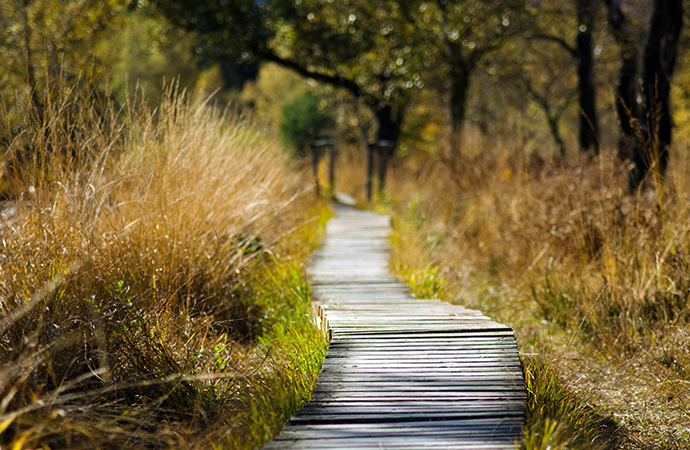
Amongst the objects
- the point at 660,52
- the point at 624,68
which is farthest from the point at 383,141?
the point at 660,52

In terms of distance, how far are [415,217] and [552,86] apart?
37.5 feet

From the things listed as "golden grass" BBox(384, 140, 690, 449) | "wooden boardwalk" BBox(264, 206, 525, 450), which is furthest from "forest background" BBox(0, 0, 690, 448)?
"wooden boardwalk" BBox(264, 206, 525, 450)

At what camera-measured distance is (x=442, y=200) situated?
7918 millimetres

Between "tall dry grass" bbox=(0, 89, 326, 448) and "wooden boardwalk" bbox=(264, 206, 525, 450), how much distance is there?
0.62ft

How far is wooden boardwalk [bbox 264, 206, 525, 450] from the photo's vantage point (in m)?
2.04

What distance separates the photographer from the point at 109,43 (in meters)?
11.7

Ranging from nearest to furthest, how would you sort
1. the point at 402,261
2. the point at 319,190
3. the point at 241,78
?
the point at 402,261 < the point at 319,190 < the point at 241,78

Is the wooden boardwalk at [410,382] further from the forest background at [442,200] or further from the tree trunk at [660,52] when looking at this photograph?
the tree trunk at [660,52]

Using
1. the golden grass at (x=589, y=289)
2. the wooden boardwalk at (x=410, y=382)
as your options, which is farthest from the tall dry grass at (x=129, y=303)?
Result: the golden grass at (x=589, y=289)

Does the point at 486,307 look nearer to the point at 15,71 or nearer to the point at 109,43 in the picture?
the point at 15,71

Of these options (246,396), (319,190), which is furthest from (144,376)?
(319,190)

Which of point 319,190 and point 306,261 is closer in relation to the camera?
point 306,261

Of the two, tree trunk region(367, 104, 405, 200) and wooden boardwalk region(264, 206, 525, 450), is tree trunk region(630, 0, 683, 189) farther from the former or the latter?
tree trunk region(367, 104, 405, 200)

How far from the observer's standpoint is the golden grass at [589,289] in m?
2.73
